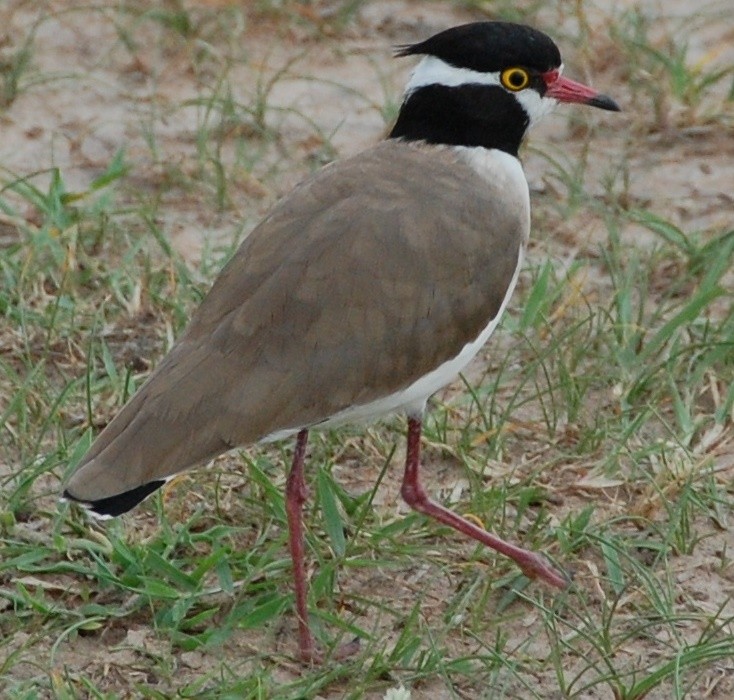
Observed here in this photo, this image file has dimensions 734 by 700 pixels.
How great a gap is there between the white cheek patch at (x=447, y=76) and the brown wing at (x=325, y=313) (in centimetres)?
30

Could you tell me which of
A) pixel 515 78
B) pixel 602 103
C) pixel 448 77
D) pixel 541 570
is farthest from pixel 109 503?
pixel 602 103

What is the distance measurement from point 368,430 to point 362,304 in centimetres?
100

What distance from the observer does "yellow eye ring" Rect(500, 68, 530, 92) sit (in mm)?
5302

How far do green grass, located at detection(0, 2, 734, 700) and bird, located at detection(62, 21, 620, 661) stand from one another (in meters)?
0.20

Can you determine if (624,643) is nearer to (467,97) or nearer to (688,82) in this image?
(467,97)

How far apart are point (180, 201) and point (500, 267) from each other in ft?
7.75

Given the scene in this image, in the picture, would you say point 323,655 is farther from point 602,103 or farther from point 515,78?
point 602,103

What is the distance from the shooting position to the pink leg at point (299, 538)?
4645 millimetres

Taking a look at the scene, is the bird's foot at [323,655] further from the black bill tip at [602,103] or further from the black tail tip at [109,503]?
the black bill tip at [602,103]

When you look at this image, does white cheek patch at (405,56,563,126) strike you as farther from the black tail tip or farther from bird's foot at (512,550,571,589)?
the black tail tip

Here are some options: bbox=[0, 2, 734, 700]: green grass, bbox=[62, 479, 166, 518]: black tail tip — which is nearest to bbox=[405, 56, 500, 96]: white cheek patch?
bbox=[0, 2, 734, 700]: green grass

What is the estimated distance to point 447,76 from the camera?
5254mm

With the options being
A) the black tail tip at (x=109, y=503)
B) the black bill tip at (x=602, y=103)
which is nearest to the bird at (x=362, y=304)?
the black tail tip at (x=109, y=503)

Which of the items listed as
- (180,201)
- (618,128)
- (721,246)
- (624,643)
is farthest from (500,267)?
(618,128)
